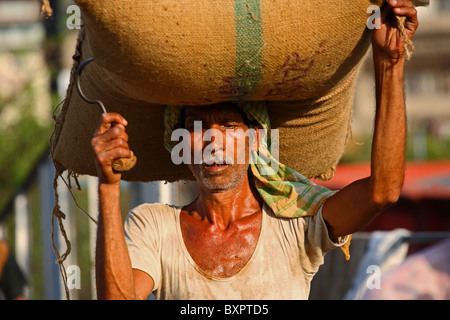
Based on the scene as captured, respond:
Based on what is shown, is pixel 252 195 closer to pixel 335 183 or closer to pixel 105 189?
pixel 105 189

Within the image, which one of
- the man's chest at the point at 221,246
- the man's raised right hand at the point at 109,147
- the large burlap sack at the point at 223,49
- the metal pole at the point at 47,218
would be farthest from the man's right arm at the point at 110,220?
the metal pole at the point at 47,218

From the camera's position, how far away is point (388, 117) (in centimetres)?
235

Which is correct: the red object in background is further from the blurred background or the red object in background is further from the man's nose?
the man's nose

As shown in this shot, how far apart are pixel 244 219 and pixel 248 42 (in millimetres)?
794

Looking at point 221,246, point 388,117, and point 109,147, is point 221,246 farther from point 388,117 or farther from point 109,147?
point 388,117

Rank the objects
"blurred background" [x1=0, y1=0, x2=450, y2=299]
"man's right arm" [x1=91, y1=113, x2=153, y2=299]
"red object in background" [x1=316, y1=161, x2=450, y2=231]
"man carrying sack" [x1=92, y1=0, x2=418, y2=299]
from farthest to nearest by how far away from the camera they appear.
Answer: "red object in background" [x1=316, y1=161, x2=450, y2=231] < "blurred background" [x1=0, y1=0, x2=450, y2=299] < "man carrying sack" [x1=92, y1=0, x2=418, y2=299] < "man's right arm" [x1=91, y1=113, x2=153, y2=299]

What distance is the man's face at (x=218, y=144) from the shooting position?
8.53ft

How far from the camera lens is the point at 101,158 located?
2221mm

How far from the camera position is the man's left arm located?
7.50 ft

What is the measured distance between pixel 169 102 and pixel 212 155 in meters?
0.27

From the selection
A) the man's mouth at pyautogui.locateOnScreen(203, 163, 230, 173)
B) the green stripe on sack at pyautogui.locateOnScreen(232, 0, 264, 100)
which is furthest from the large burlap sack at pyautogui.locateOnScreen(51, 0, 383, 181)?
the man's mouth at pyautogui.locateOnScreen(203, 163, 230, 173)

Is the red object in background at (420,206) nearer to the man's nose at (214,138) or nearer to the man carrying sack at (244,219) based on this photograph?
the man carrying sack at (244,219)

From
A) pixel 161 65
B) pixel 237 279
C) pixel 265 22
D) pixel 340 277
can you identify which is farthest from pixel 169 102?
pixel 340 277

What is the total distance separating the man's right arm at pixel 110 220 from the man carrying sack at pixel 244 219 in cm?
4
